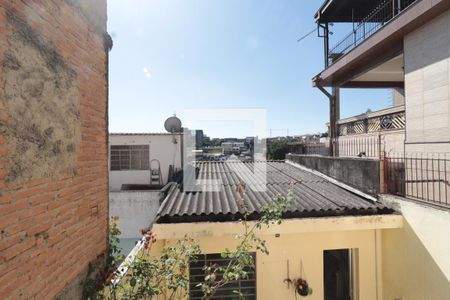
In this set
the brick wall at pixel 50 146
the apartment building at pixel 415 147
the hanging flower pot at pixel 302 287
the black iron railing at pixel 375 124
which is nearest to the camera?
the brick wall at pixel 50 146

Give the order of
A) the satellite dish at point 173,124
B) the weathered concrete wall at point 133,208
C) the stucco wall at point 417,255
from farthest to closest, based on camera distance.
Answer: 1. the satellite dish at point 173,124
2. the weathered concrete wall at point 133,208
3. the stucco wall at point 417,255

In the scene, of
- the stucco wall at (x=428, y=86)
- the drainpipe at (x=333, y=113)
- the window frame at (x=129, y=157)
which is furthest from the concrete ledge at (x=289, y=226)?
the window frame at (x=129, y=157)

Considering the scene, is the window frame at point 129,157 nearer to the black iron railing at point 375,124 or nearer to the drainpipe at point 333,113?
the drainpipe at point 333,113

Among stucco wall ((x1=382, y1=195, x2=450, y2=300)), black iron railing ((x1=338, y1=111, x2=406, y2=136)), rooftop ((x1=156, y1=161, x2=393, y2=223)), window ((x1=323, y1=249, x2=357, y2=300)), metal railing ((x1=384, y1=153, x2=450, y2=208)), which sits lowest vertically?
window ((x1=323, y1=249, x2=357, y2=300))

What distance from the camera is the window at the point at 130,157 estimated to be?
42.5 ft

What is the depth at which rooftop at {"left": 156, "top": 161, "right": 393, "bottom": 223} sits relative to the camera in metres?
4.46

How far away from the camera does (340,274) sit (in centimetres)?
613

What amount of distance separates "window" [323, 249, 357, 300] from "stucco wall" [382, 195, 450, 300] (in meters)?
0.64

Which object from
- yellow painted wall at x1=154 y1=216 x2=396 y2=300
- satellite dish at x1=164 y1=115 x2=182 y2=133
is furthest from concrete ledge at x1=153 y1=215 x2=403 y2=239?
satellite dish at x1=164 y1=115 x2=182 y2=133

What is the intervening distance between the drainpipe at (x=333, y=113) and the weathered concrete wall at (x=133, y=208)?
812cm

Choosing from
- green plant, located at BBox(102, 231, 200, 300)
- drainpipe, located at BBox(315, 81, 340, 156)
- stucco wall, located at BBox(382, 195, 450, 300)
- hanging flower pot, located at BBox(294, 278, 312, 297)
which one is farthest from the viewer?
drainpipe, located at BBox(315, 81, 340, 156)

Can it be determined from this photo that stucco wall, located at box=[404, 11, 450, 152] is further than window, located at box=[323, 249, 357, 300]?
No

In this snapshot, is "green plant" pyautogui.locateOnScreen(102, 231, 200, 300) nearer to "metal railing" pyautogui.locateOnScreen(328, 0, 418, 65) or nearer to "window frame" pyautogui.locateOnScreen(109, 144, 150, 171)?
"metal railing" pyautogui.locateOnScreen(328, 0, 418, 65)

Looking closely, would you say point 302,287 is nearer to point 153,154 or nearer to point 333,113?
point 333,113
